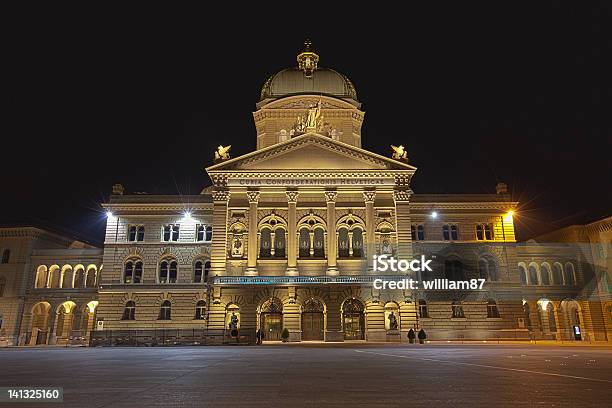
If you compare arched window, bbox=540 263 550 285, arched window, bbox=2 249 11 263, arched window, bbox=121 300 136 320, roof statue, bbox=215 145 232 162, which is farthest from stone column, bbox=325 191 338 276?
arched window, bbox=2 249 11 263

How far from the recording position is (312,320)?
4488 centimetres

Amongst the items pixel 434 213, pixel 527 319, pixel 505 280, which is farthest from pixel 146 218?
pixel 527 319

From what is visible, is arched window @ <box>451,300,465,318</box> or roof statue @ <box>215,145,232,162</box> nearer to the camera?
roof statue @ <box>215,145,232,162</box>

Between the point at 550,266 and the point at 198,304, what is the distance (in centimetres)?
3934

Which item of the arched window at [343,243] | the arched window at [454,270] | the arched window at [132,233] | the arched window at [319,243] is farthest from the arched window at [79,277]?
the arched window at [454,270]

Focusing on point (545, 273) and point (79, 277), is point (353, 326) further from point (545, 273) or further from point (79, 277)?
point (79, 277)

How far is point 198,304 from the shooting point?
51500mm

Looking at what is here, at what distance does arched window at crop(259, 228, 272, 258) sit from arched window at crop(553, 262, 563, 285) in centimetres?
3285

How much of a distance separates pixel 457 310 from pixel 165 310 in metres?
30.3

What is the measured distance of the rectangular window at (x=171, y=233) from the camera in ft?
175

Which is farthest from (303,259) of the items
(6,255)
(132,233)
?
(6,255)

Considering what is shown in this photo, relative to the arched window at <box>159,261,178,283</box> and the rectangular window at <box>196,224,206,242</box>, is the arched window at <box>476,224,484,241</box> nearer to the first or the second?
the rectangular window at <box>196,224,206,242</box>

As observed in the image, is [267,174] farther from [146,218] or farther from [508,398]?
[508,398]

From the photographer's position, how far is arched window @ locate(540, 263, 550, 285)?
54875 mm
